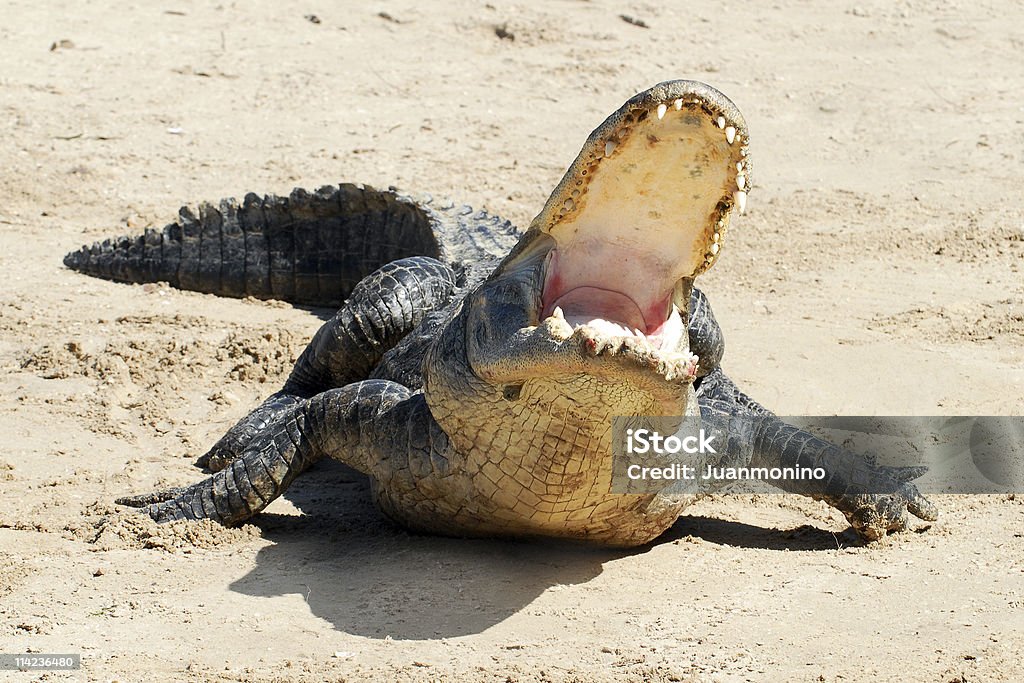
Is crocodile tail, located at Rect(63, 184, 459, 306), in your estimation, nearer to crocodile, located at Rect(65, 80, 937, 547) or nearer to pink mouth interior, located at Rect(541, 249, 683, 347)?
crocodile, located at Rect(65, 80, 937, 547)

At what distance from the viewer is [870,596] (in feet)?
13.1

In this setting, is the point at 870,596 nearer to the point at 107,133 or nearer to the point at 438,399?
the point at 438,399

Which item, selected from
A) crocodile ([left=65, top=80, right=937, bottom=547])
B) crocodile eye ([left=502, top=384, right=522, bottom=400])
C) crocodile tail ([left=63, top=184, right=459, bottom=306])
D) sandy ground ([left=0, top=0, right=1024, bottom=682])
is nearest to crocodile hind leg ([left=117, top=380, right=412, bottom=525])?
crocodile ([left=65, top=80, right=937, bottom=547])

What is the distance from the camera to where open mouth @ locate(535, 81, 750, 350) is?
3.31m

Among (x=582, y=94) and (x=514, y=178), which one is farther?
(x=582, y=94)

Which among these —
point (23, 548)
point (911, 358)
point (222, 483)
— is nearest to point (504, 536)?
point (222, 483)

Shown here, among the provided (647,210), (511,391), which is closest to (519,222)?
(511,391)

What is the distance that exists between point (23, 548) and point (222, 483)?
0.70 metres

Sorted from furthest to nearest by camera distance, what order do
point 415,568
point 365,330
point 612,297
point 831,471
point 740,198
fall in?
point 365,330, point 831,471, point 415,568, point 612,297, point 740,198

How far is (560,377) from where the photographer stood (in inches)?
139

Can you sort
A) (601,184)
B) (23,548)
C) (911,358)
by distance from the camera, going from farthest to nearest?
(911,358), (23,548), (601,184)

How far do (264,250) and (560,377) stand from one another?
3961mm

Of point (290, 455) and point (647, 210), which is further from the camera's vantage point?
point (290, 455)

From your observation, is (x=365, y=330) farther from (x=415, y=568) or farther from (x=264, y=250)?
(x=415, y=568)
